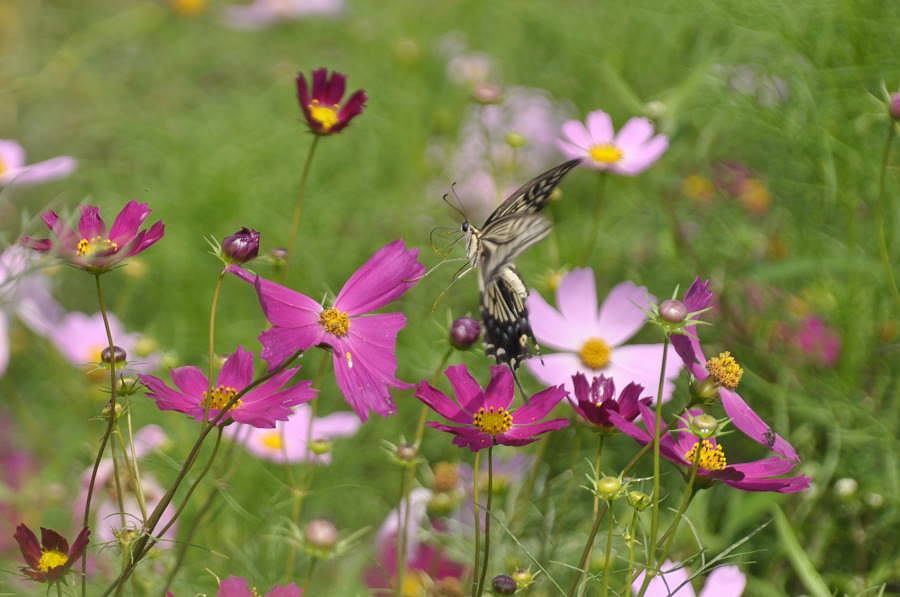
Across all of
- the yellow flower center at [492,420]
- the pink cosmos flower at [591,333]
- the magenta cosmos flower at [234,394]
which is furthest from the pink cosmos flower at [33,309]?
the pink cosmos flower at [591,333]

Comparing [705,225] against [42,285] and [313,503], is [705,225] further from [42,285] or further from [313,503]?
[42,285]

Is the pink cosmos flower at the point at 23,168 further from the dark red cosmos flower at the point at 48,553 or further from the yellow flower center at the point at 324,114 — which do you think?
the dark red cosmos flower at the point at 48,553

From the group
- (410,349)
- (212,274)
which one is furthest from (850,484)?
(212,274)

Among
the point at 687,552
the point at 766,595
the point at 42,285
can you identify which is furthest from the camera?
the point at 42,285

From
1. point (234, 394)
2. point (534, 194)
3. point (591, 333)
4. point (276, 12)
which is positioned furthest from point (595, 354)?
point (276, 12)

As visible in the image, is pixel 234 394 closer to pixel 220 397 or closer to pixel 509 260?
pixel 220 397

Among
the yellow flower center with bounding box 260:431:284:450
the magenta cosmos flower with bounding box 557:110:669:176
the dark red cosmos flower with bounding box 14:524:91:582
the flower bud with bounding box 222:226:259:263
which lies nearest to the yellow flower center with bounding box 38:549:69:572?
the dark red cosmos flower with bounding box 14:524:91:582

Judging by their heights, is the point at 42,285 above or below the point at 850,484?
above
